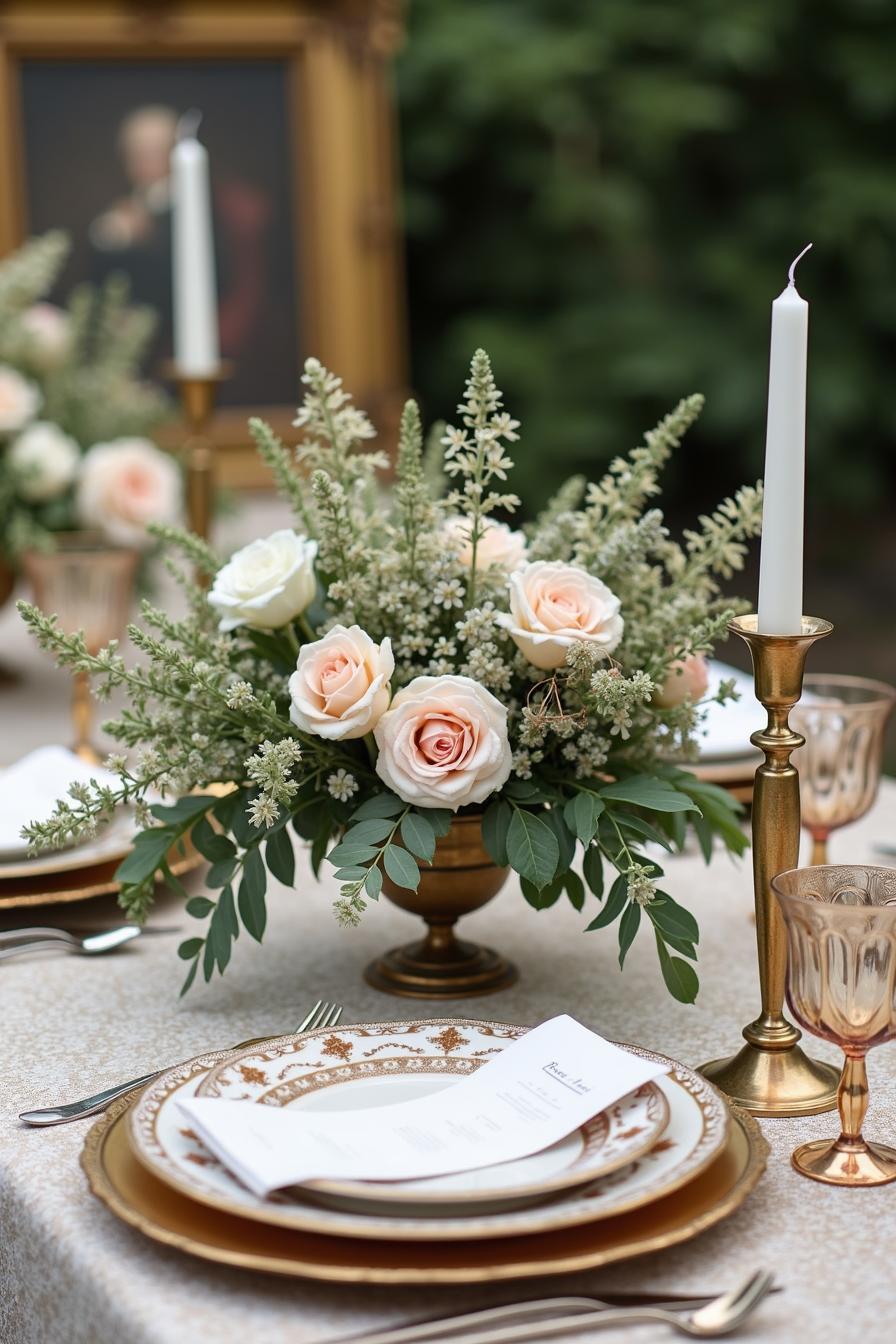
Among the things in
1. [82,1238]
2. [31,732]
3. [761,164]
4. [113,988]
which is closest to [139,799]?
[113,988]

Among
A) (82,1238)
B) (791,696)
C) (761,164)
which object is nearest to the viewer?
(82,1238)

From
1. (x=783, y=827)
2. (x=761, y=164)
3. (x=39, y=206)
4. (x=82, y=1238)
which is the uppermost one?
(x=761, y=164)

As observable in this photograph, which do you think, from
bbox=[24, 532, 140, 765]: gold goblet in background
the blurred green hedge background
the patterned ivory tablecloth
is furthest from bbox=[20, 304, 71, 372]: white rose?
the blurred green hedge background

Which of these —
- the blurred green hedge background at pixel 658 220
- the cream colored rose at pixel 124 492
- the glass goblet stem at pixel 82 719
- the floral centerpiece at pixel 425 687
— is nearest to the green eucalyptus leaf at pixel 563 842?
the floral centerpiece at pixel 425 687

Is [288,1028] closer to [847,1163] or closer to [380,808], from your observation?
[380,808]

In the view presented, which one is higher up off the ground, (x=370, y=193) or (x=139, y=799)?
(x=370, y=193)

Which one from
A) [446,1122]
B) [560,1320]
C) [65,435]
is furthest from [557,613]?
[65,435]

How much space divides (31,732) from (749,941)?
92 centimetres

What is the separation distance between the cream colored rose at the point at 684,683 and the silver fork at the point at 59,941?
1.31ft

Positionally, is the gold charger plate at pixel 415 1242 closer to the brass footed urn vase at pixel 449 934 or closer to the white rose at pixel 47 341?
the brass footed urn vase at pixel 449 934

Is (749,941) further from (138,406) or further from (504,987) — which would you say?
(138,406)

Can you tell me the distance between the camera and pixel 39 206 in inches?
131

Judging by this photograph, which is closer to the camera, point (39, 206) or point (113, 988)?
point (113, 988)

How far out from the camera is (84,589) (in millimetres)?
1572
